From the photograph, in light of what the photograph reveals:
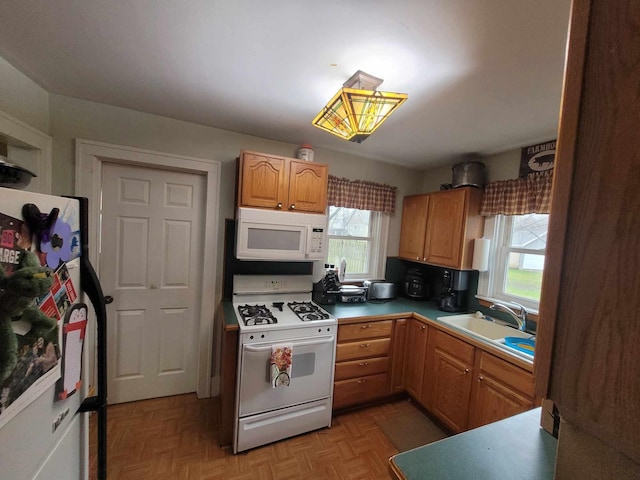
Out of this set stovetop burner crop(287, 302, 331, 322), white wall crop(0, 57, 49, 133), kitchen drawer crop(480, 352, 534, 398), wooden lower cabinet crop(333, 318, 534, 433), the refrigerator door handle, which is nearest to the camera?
the refrigerator door handle

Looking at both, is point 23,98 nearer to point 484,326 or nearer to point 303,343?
point 303,343

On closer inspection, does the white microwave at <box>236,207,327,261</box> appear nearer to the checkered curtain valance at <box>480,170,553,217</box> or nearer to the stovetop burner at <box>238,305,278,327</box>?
the stovetop burner at <box>238,305,278,327</box>

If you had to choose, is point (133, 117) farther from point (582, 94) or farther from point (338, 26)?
point (582, 94)

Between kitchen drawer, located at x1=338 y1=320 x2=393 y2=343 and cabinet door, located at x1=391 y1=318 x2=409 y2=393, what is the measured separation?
10 centimetres

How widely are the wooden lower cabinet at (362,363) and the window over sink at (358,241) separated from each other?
2.49 ft

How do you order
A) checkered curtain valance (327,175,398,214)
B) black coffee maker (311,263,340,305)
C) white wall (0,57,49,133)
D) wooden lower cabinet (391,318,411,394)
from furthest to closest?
1. checkered curtain valance (327,175,398,214)
2. black coffee maker (311,263,340,305)
3. wooden lower cabinet (391,318,411,394)
4. white wall (0,57,49,133)

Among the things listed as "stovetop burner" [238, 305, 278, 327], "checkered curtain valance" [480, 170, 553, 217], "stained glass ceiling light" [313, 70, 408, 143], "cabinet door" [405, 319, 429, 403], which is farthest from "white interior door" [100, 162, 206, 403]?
"checkered curtain valance" [480, 170, 553, 217]

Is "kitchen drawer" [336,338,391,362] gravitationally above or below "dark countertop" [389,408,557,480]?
below

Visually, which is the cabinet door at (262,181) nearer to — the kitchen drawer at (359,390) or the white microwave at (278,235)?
the white microwave at (278,235)

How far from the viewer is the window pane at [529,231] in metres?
2.13

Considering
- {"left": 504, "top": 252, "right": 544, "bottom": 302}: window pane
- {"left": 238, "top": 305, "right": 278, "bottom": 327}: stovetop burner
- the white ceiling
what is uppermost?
the white ceiling

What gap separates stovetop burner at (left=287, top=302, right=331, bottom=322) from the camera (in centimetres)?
198

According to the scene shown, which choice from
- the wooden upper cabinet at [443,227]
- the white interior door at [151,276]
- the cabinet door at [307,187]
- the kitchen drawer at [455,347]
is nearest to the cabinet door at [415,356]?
the kitchen drawer at [455,347]

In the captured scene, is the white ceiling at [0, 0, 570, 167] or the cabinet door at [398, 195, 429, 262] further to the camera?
the cabinet door at [398, 195, 429, 262]
